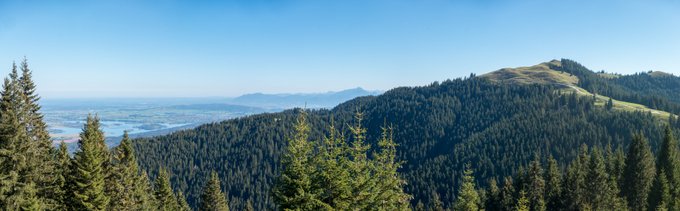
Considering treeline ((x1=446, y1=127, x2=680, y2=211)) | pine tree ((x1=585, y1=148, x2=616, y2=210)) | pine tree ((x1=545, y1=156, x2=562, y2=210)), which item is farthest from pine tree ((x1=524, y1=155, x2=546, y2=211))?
pine tree ((x1=585, y1=148, x2=616, y2=210))

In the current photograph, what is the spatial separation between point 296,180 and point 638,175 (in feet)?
244

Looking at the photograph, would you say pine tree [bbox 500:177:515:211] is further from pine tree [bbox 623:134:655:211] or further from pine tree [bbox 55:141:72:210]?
pine tree [bbox 55:141:72:210]

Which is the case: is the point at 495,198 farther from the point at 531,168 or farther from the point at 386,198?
the point at 386,198

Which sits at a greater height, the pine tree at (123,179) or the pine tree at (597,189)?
the pine tree at (123,179)

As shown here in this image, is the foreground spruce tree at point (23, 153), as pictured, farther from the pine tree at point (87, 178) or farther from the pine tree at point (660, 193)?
the pine tree at point (660, 193)

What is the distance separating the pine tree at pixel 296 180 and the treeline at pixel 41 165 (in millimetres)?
16071

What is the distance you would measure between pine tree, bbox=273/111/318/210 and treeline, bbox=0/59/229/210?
16.1 meters

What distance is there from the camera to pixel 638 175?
71938 mm

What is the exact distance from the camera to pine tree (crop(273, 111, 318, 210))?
2322 cm

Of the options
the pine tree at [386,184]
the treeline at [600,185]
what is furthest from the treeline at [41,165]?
the treeline at [600,185]

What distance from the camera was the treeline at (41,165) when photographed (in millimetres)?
25797

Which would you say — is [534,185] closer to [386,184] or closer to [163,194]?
[386,184]

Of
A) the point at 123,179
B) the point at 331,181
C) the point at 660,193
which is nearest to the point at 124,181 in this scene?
the point at 123,179

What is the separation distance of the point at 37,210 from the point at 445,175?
611 feet
